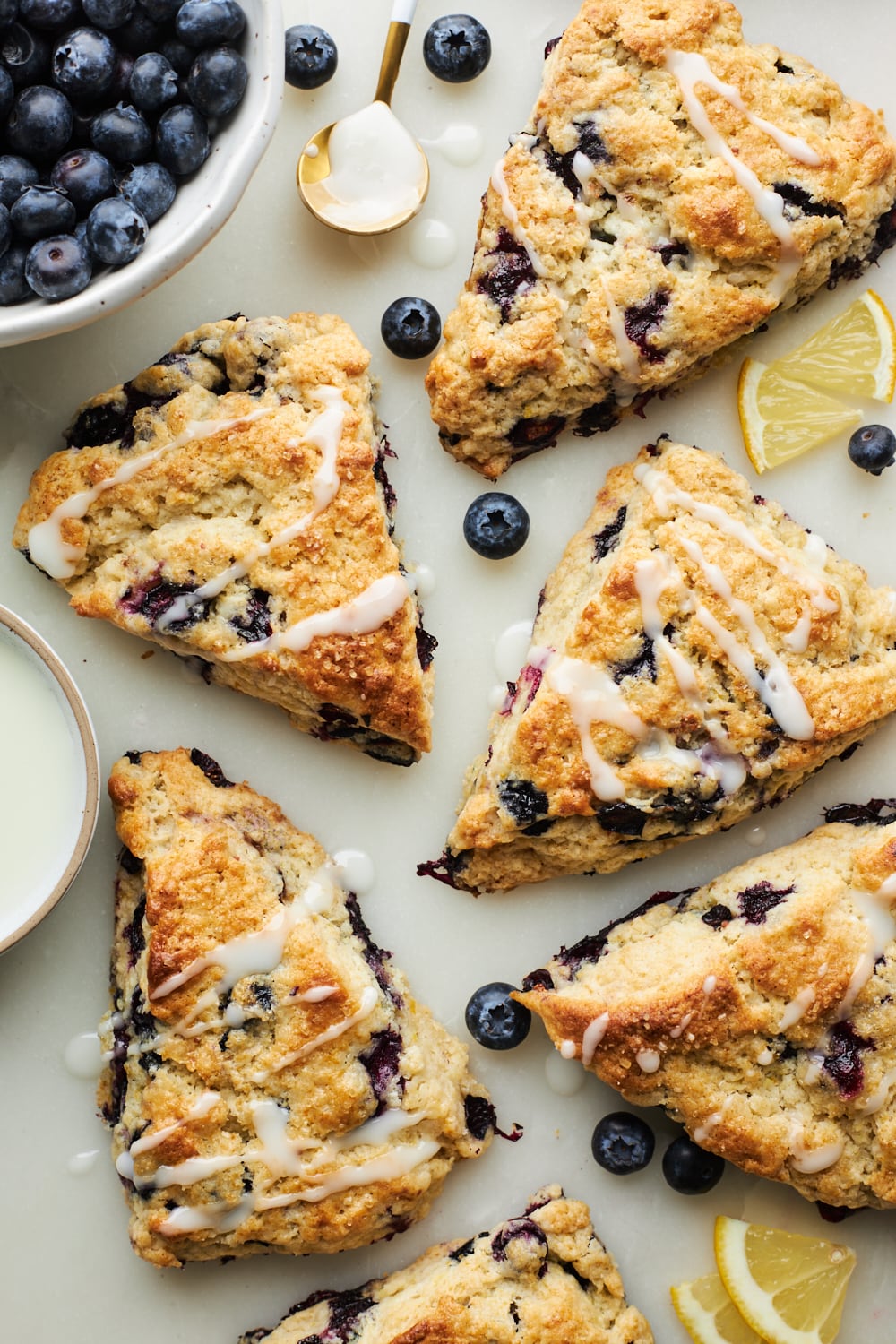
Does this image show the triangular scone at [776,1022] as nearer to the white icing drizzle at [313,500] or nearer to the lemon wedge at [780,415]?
the lemon wedge at [780,415]

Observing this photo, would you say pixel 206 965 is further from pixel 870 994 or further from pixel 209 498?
pixel 870 994

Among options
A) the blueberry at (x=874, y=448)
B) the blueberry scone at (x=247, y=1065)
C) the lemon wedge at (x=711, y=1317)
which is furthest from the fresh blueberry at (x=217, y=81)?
the lemon wedge at (x=711, y=1317)

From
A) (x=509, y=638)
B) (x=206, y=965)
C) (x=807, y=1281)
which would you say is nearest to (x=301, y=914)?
Answer: (x=206, y=965)

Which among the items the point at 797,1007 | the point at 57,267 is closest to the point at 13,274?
the point at 57,267

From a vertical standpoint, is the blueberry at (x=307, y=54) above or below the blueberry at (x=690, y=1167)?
above

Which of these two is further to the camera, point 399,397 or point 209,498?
point 399,397

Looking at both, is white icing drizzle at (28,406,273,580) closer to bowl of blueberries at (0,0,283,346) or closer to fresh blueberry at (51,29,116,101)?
bowl of blueberries at (0,0,283,346)

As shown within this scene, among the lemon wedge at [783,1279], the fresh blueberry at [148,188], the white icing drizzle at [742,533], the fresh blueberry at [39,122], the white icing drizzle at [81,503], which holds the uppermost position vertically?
the fresh blueberry at [39,122]
